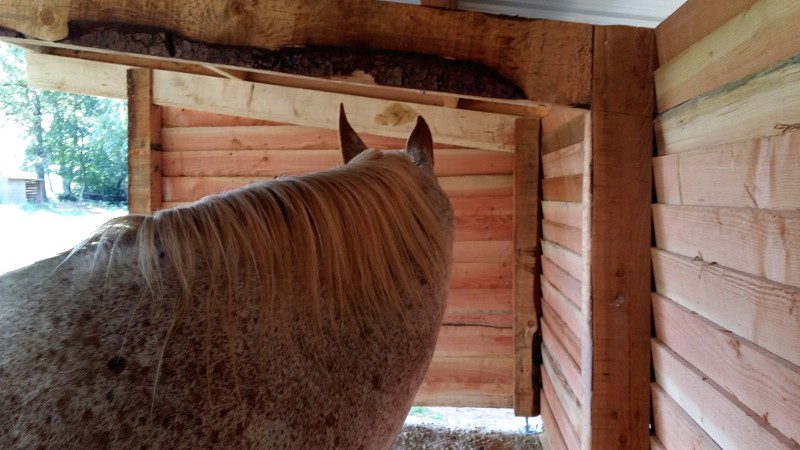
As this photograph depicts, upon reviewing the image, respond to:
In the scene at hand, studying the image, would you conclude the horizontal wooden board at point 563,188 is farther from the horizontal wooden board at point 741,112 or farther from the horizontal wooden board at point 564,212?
the horizontal wooden board at point 741,112

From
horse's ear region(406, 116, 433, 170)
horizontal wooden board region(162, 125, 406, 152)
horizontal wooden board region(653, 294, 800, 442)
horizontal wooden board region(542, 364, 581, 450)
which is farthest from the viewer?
horizontal wooden board region(162, 125, 406, 152)

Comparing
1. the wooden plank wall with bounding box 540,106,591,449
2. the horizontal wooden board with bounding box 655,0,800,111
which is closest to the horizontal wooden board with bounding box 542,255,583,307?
the wooden plank wall with bounding box 540,106,591,449

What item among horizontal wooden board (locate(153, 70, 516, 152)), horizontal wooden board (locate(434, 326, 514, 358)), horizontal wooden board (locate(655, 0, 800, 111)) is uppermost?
horizontal wooden board (locate(153, 70, 516, 152))

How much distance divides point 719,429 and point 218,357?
3.27 ft

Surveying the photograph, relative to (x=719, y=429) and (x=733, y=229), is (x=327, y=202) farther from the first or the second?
(x=719, y=429)

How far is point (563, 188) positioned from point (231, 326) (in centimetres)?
188

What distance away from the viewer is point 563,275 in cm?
220

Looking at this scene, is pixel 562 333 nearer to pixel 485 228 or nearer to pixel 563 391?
pixel 563 391

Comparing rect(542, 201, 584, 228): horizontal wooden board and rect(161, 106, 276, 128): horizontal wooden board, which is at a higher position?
rect(161, 106, 276, 128): horizontal wooden board

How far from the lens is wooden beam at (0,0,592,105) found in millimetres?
1257

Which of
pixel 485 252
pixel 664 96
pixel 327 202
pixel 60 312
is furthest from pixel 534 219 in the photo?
pixel 60 312

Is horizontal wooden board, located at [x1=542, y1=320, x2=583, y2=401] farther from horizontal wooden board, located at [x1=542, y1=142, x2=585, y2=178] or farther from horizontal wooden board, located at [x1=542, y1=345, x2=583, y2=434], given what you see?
horizontal wooden board, located at [x1=542, y1=142, x2=585, y2=178]

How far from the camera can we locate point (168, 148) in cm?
329

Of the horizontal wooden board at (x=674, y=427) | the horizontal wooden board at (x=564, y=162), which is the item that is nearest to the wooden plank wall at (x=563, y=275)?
the horizontal wooden board at (x=564, y=162)
